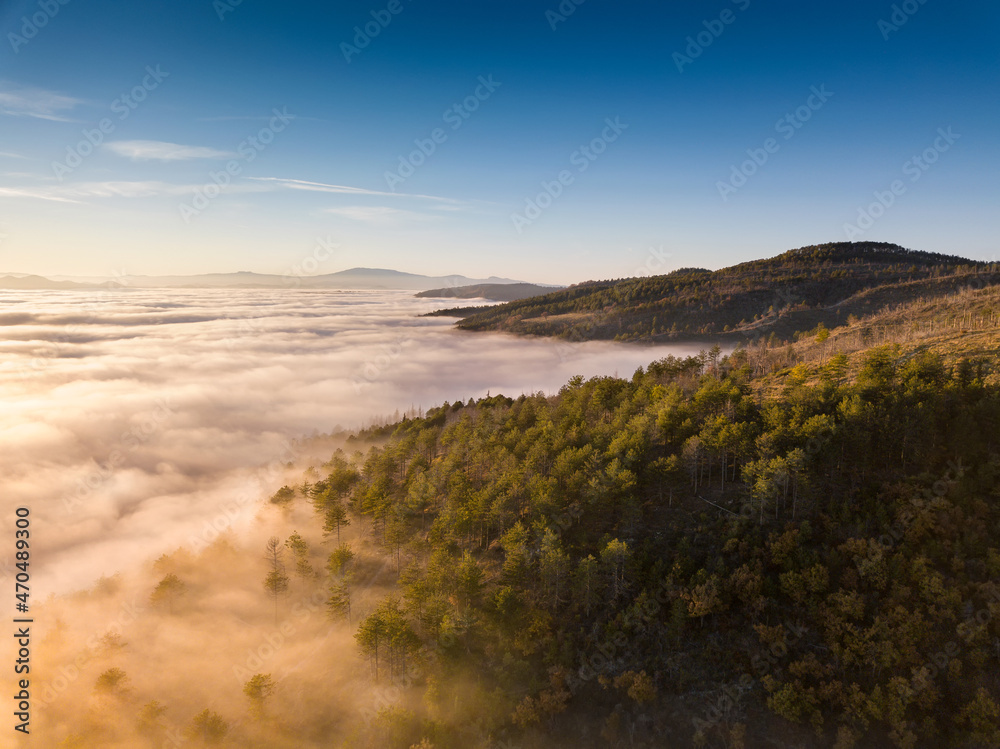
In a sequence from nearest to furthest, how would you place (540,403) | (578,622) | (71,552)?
(578,622)
(540,403)
(71,552)

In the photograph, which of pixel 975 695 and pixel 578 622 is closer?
pixel 975 695

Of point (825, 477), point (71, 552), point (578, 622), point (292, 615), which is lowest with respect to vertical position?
point (71, 552)

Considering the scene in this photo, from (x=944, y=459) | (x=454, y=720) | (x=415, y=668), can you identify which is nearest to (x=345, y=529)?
(x=415, y=668)

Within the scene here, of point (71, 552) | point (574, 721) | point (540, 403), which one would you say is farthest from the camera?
point (71, 552)

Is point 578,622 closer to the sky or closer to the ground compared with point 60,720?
closer to the sky

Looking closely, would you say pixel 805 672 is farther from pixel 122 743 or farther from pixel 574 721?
pixel 122 743

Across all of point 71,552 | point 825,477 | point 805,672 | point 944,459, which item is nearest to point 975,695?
point 805,672
